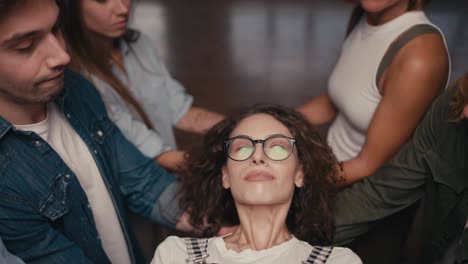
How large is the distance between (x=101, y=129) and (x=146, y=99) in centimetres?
48

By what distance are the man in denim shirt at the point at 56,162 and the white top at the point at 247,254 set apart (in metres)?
0.23

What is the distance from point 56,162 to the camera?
1337 mm

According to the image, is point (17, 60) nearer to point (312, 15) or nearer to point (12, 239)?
point (12, 239)

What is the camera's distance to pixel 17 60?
1182 mm

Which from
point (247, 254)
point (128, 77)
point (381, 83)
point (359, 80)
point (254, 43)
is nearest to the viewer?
point (247, 254)

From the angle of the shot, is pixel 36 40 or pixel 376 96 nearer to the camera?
pixel 36 40

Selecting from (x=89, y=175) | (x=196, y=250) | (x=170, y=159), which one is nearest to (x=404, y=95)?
(x=196, y=250)

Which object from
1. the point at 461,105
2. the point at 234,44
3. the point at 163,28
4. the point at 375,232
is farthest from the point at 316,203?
the point at 163,28

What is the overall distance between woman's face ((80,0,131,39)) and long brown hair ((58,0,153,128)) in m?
0.03

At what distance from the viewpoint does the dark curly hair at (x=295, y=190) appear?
1566 millimetres

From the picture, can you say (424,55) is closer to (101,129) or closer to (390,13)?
(390,13)

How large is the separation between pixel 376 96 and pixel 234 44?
3928 mm

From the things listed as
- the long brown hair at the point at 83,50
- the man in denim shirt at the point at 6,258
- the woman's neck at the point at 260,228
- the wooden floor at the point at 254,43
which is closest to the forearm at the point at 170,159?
the long brown hair at the point at 83,50

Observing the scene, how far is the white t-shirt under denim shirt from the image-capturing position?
1.79 metres
